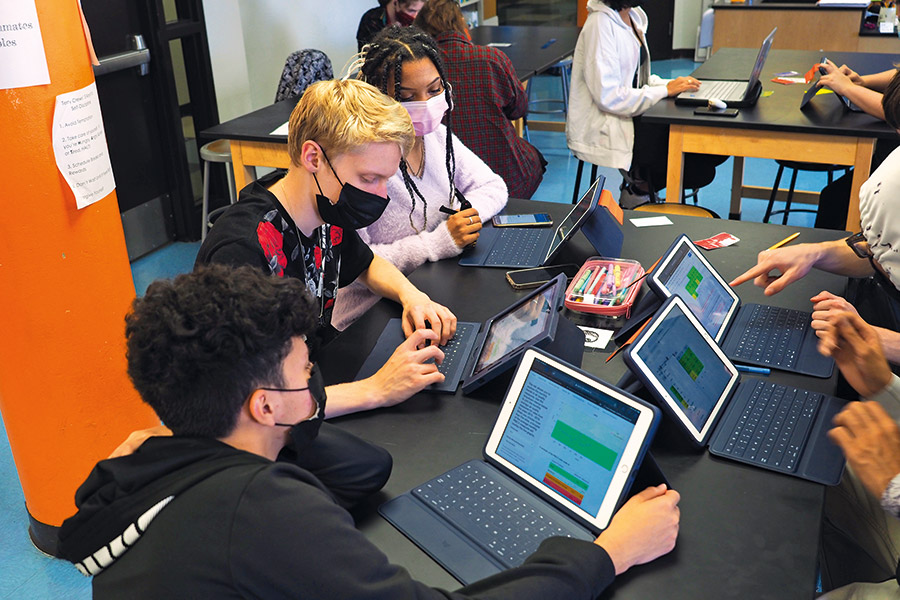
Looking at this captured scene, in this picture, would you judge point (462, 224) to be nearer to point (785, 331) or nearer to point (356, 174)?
point (356, 174)

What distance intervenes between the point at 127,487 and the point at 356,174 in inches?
41.0

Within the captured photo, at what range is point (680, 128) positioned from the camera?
3.55m

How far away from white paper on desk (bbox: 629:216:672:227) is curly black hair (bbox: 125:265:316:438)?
1.73m

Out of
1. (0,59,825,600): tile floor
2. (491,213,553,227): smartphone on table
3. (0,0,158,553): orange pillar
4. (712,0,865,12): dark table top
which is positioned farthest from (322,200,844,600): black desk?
(712,0,865,12): dark table top

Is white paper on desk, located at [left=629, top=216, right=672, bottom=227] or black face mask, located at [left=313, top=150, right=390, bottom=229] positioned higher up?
black face mask, located at [left=313, top=150, right=390, bottom=229]

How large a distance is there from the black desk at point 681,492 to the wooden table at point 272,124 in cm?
165

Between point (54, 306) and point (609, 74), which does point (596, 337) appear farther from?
point (609, 74)

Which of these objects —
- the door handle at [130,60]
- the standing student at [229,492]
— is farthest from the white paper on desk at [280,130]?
the standing student at [229,492]

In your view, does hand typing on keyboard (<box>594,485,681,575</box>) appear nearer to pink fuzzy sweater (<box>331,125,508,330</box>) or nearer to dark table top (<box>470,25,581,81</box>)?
pink fuzzy sweater (<box>331,125,508,330</box>)

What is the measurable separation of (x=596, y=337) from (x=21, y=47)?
153 cm

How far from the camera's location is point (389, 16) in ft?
15.8

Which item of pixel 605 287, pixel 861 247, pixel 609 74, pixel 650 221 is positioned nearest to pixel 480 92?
pixel 609 74

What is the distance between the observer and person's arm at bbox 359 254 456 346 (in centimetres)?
192

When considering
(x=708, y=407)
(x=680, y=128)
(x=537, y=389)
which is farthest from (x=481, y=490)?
(x=680, y=128)
